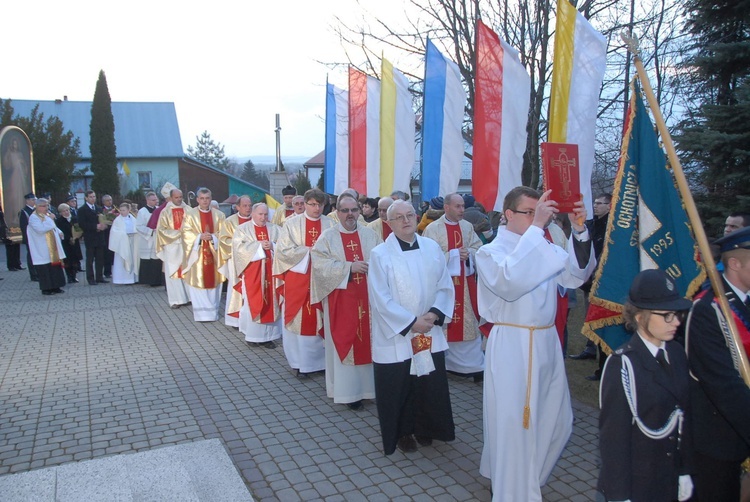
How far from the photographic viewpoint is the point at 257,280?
26.7ft

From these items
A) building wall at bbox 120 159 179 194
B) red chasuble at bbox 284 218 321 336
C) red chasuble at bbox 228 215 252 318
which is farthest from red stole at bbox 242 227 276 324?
building wall at bbox 120 159 179 194

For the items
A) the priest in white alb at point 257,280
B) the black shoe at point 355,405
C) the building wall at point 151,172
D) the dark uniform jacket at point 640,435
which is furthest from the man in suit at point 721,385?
the building wall at point 151,172

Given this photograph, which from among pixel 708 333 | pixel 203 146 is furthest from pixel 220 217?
pixel 203 146

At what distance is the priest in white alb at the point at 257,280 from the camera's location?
806 centimetres

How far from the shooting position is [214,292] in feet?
32.9

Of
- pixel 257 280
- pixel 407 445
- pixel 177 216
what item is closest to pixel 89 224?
pixel 177 216

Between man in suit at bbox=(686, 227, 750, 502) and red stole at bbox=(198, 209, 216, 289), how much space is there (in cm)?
826

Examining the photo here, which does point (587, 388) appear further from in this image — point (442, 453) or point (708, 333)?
point (708, 333)

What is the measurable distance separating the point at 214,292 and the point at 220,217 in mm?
1272

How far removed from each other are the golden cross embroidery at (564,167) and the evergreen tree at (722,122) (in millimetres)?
4538

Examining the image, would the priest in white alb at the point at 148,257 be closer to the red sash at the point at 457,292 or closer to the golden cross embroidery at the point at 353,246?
the golden cross embroidery at the point at 353,246

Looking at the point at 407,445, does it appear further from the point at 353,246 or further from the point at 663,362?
the point at 663,362

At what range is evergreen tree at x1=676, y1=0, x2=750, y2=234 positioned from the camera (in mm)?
7258

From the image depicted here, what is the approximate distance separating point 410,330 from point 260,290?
4.10 metres
